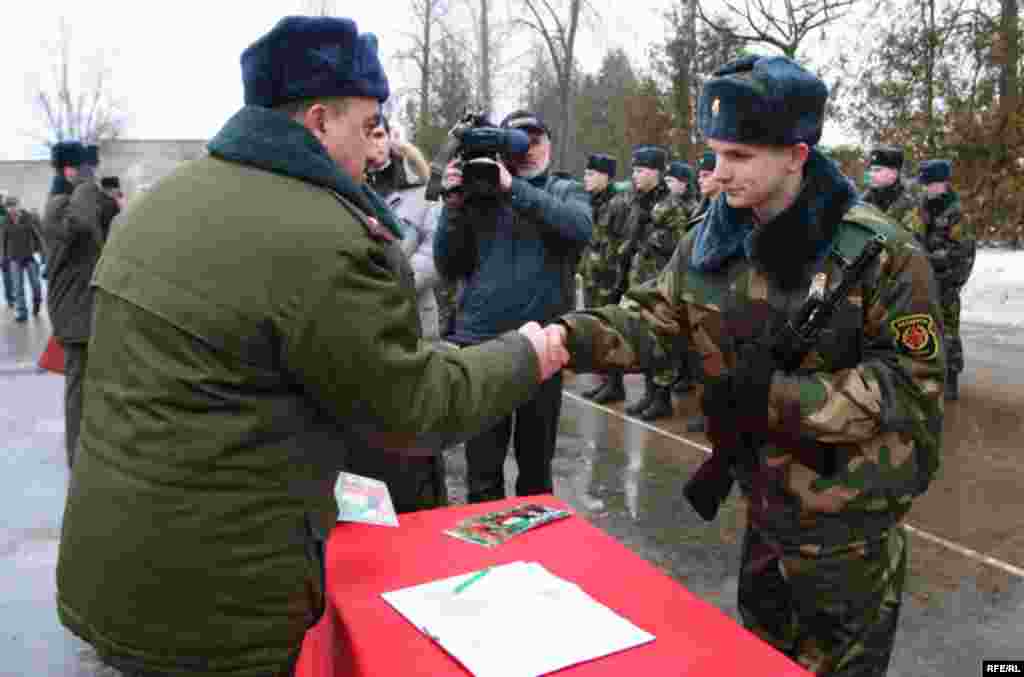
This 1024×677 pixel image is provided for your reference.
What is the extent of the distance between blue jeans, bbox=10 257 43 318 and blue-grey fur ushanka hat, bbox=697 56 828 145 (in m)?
14.4

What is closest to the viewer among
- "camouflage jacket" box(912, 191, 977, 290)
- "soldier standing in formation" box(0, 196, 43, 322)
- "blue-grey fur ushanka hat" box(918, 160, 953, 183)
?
"camouflage jacket" box(912, 191, 977, 290)

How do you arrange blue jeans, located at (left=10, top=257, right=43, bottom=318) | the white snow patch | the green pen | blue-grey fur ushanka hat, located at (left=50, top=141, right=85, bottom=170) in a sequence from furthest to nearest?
1. blue jeans, located at (left=10, top=257, right=43, bottom=318)
2. the white snow patch
3. blue-grey fur ushanka hat, located at (left=50, top=141, right=85, bottom=170)
4. the green pen

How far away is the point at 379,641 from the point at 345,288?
69 centimetres

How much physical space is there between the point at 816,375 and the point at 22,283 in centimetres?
1504

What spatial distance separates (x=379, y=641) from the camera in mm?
1629

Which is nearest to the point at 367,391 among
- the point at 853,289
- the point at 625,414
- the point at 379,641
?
the point at 379,641

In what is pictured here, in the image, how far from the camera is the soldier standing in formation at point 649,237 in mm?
6992

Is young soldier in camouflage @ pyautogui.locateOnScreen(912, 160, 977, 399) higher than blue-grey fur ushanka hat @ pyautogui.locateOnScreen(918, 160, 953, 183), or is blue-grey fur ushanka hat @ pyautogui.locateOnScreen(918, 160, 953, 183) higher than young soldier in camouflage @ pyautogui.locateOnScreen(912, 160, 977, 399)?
blue-grey fur ushanka hat @ pyautogui.locateOnScreen(918, 160, 953, 183)

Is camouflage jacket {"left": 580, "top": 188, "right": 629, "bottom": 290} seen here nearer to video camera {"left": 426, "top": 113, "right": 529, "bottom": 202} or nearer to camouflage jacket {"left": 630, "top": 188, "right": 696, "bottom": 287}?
camouflage jacket {"left": 630, "top": 188, "right": 696, "bottom": 287}

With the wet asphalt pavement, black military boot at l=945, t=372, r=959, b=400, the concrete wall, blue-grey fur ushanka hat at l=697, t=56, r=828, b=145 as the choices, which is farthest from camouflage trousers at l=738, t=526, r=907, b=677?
the concrete wall

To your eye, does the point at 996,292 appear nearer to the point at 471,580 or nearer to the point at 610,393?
the point at 610,393

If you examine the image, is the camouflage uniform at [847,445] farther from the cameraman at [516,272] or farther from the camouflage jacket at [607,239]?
the camouflage jacket at [607,239]

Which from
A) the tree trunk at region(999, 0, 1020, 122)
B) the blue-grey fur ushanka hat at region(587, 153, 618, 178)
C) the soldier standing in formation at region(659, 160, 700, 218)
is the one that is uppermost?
the tree trunk at region(999, 0, 1020, 122)

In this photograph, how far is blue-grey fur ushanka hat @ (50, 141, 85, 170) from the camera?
6.02 meters
